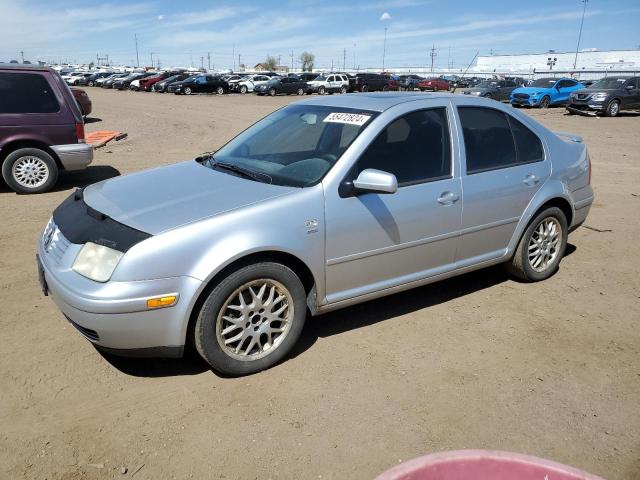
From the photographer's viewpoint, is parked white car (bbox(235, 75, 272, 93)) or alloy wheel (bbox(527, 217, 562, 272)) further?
parked white car (bbox(235, 75, 272, 93))

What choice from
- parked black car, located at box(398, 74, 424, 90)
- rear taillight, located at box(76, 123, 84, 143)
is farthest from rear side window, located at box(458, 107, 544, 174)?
parked black car, located at box(398, 74, 424, 90)

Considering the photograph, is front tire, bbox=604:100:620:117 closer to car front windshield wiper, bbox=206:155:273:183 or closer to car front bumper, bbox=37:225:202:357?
car front windshield wiper, bbox=206:155:273:183

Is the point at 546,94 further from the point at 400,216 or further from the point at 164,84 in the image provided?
the point at 164,84

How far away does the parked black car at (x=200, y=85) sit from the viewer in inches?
1489

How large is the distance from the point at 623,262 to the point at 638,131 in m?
14.8

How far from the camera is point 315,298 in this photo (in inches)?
138

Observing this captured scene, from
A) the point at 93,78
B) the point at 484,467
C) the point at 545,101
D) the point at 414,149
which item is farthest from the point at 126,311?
the point at 93,78

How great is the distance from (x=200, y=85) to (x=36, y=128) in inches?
1282

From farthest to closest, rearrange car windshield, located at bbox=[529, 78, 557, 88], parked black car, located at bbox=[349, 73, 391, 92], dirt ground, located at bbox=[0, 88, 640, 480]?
parked black car, located at bbox=[349, 73, 391, 92], car windshield, located at bbox=[529, 78, 557, 88], dirt ground, located at bbox=[0, 88, 640, 480]

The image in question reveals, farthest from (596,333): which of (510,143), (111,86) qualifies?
(111,86)

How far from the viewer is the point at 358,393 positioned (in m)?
3.19

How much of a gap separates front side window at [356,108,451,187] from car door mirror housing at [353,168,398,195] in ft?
0.58

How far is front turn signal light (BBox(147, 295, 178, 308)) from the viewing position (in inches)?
114

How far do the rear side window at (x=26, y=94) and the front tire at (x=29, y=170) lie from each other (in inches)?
24.3
